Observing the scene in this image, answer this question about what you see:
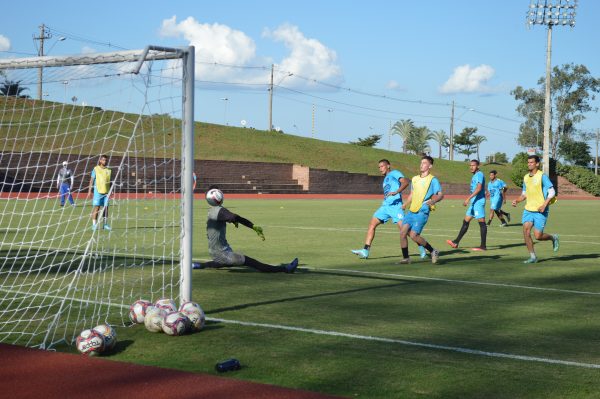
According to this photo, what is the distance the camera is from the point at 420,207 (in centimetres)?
1401

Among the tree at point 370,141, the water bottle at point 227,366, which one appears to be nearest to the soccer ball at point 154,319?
the water bottle at point 227,366

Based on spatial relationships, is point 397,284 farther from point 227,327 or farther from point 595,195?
point 595,195

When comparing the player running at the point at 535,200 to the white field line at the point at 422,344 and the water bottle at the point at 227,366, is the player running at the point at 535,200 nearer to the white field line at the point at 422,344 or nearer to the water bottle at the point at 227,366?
the white field line at the point at 422,344

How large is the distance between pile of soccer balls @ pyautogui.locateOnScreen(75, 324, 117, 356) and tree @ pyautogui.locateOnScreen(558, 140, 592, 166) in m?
98.6

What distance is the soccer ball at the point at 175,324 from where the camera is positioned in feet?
23.8

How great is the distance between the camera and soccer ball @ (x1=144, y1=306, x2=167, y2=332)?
7398 mm

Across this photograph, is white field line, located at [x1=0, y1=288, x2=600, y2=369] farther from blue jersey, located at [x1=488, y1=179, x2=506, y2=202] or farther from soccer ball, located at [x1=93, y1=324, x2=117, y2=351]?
blue jersey, located at [x1=488, y1=179, x2=506, y2=202]

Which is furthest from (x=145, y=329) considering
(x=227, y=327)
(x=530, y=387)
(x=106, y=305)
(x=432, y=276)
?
(x=432, y=276)

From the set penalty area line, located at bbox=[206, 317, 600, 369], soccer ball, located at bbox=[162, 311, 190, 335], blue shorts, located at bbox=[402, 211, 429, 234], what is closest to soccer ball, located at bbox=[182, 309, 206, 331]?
soccer ball, located at bbox=[162, 311, 190, 335]

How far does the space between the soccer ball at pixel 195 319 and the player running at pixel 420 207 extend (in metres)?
6.85

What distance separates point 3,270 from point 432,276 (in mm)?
6560

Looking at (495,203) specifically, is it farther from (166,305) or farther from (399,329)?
(166,305)


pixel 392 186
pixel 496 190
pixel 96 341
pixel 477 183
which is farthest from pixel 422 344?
pixel 496 190

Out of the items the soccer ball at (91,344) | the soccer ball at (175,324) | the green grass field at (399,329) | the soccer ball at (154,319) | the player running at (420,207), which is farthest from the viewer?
the player running at (420,207)
